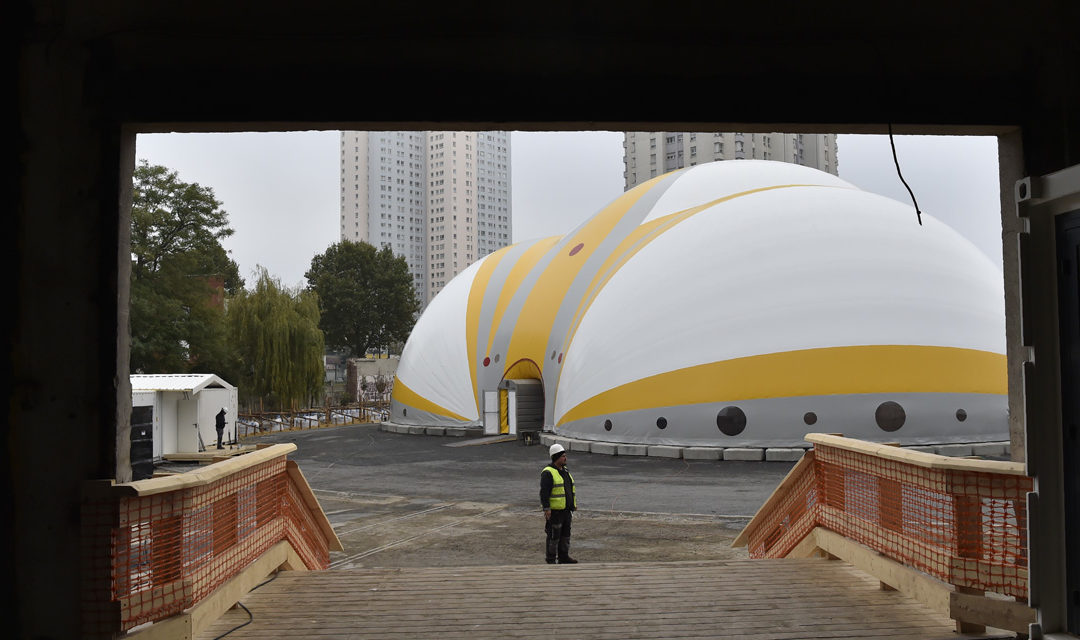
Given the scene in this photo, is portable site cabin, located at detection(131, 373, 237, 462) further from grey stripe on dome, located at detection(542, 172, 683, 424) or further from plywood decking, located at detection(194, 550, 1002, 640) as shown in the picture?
plywood decking, located at detection(194, 550, 1002, 640)

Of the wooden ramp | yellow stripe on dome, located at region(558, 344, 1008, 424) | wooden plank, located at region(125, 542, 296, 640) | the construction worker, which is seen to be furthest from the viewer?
yellow stripe on dome, located at region(558, 344, 1008, 424)

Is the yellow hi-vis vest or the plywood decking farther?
the yellow hi-vis vest

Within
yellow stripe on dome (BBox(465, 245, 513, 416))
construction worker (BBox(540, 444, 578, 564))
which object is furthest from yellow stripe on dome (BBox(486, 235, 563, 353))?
construction worker (BBox(540, 444, 578, 564))

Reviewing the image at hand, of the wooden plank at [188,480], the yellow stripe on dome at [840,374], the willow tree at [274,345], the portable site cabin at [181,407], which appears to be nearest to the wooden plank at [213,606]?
the wooden plank at [188,480]

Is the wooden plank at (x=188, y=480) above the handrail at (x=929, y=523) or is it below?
above

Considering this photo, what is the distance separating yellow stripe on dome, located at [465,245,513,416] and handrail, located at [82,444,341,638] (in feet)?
86.1

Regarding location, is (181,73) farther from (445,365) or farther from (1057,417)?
(445,365)

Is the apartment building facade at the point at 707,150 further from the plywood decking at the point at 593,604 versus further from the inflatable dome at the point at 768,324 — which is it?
the plywood decking at the point at 593,604

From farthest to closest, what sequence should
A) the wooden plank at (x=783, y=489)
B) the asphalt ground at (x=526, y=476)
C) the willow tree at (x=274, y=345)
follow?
the willow tree at (x=274, y=345)
the asphalt ground at (x=526, y=476)
the wooden plank at (x=783, y=489)

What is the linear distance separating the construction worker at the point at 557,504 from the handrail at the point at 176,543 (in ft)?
12.0

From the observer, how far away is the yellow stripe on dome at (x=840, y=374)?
23.1 m

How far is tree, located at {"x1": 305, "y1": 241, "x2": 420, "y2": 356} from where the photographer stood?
241ft

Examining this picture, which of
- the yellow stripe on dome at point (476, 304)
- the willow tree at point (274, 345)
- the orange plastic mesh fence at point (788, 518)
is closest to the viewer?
the orange plastic mesh fence at point (788, 518)

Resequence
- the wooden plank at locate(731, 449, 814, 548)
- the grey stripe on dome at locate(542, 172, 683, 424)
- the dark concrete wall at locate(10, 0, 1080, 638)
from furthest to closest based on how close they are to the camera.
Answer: the grey stripe on dome at locate(542, 172, 683, 424) → the wooden plank at locate(731, 449, 814, 548) → the dark concrete wall at locate(10, 0, 1080, 638)
